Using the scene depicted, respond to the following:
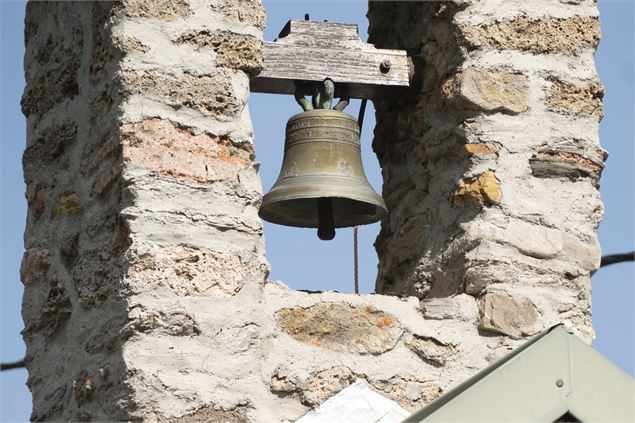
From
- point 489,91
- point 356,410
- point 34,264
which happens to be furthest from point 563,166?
point 34,264

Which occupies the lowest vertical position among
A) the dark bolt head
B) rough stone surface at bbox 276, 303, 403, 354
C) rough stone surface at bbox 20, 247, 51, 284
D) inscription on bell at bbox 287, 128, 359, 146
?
rough stone surface at bbox 276, 303, 403, 354

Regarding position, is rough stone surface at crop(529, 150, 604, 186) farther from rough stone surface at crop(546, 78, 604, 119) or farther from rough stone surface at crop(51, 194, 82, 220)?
rough stone surface at crop(51, 194, 82, 220)

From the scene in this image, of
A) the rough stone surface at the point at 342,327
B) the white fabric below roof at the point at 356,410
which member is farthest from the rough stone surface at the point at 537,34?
the white fabric below roof at the point at 356,410

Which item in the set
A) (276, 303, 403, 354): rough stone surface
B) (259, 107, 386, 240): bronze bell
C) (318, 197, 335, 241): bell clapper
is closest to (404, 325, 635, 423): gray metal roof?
(276, 303, 403, 354): rough stone surface

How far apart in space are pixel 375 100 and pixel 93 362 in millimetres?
1297

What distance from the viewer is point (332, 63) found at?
450 cm

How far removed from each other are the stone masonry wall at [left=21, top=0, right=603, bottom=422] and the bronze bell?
0.17 meters

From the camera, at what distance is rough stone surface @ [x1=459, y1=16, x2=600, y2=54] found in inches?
171

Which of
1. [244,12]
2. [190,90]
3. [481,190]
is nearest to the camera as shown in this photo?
[190,90]

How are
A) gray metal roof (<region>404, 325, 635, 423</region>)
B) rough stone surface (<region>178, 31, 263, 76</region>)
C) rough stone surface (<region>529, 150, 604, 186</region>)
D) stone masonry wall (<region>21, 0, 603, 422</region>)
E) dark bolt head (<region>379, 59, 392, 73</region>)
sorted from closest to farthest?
1. gray metal roof (<region>404, 325, 635, 423</region>)
2. stone masonry wall (<region>21, 0, 603, 422</region>)
3. rough stone surface (<region>178, 31, 263, 76</region>)
4. rough stone surface (<region>529, 150, 604, 186</region>)
5. dark bolt head (<region>379, 59, 392, 73</region>)

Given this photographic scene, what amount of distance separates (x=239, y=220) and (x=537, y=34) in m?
1.05

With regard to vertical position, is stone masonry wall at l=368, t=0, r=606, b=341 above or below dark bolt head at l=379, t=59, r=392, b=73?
below

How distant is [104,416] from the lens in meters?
3.72

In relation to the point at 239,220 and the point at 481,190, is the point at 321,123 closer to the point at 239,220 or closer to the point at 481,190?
the point at 481,190
